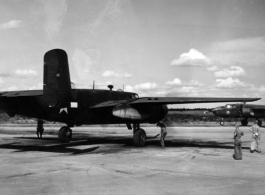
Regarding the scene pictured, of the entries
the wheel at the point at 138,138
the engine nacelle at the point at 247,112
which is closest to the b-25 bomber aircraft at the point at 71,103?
the wheel at the point at 138,138

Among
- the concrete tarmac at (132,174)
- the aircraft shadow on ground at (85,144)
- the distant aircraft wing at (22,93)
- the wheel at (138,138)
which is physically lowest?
the concrete tarmac at (132,174)

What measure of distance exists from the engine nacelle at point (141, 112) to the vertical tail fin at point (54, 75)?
3.79 m

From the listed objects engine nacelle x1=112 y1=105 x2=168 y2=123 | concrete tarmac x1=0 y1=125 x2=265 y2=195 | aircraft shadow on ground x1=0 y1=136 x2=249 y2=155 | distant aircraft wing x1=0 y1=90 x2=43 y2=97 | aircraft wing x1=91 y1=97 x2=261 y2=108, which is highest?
distant aircraft wing x1=0 y1=90 x2=43 y2=97

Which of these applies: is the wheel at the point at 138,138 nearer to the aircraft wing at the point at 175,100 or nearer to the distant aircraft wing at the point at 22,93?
the aircraft wing at the point at 175,100

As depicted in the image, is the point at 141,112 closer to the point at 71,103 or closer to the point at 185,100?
the point at 185,100

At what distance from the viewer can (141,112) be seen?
62.4 feet

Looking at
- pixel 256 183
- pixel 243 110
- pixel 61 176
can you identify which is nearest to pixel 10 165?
pixel 61 176

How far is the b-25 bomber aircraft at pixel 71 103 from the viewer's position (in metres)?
16.1

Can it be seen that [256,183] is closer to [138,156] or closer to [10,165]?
[138,156]

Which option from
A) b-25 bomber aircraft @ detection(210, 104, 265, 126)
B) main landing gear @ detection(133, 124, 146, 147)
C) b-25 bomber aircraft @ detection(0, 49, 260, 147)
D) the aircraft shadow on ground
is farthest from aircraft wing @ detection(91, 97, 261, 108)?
b-25 bomber aircraft @ detection(210, 104, 265, 126)

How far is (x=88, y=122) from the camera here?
19.1 metres

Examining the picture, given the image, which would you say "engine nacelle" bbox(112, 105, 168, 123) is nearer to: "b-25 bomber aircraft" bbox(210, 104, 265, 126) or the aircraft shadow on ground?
the aircraft shadow on ground

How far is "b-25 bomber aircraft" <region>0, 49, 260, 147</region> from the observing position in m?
16.1

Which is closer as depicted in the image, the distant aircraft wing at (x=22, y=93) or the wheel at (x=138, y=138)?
the distant aircraft wing at (x=22, y=93)
